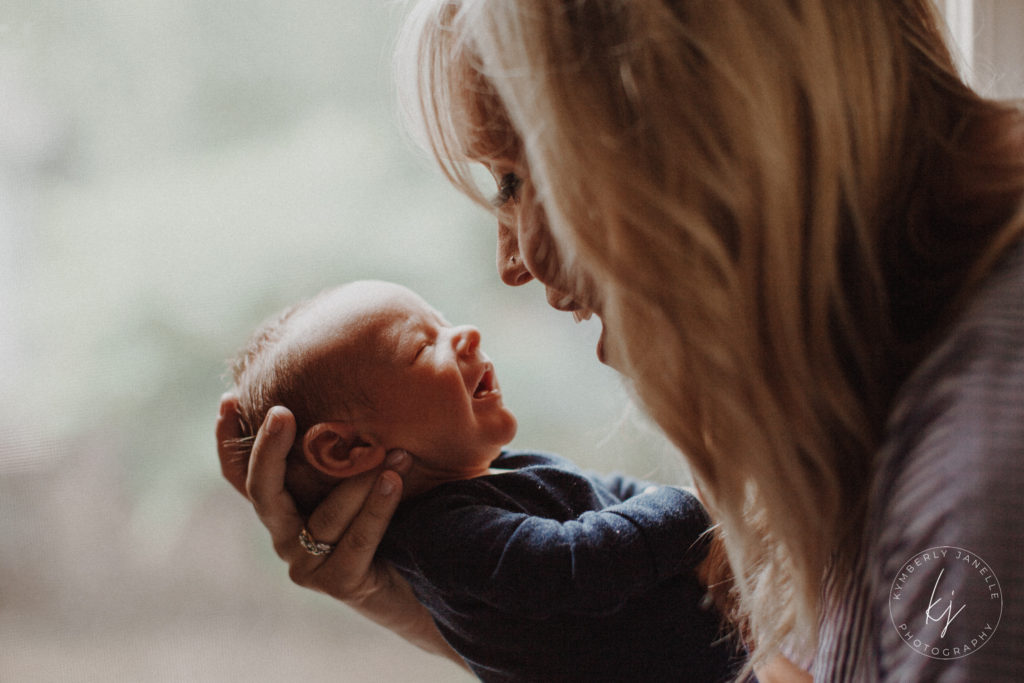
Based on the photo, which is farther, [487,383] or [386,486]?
[487,383]

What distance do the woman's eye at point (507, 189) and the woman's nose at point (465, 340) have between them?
0.22 meters

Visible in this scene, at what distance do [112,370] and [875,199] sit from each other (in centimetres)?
94

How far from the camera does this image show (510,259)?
35.2 inches

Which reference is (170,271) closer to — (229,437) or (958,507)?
(229,437)

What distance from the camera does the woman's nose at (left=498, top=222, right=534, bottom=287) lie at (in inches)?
34.9

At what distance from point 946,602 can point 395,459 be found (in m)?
0.62

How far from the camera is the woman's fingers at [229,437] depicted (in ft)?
3.21

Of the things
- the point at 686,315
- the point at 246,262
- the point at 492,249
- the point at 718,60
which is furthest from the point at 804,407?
the point at 246,262

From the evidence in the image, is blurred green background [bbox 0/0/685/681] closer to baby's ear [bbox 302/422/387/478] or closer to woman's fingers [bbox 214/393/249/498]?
woman's fingers [bbox 214/393/249/498]

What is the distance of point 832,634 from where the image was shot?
658 millimetres

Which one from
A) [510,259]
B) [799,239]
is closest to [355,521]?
[510,259]

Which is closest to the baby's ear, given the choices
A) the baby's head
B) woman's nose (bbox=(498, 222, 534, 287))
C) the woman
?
the baby's head

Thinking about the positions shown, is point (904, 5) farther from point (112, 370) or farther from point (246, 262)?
point (112, 370)

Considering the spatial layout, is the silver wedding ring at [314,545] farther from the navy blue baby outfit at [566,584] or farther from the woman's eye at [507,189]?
the woman's eye at [507,189]
